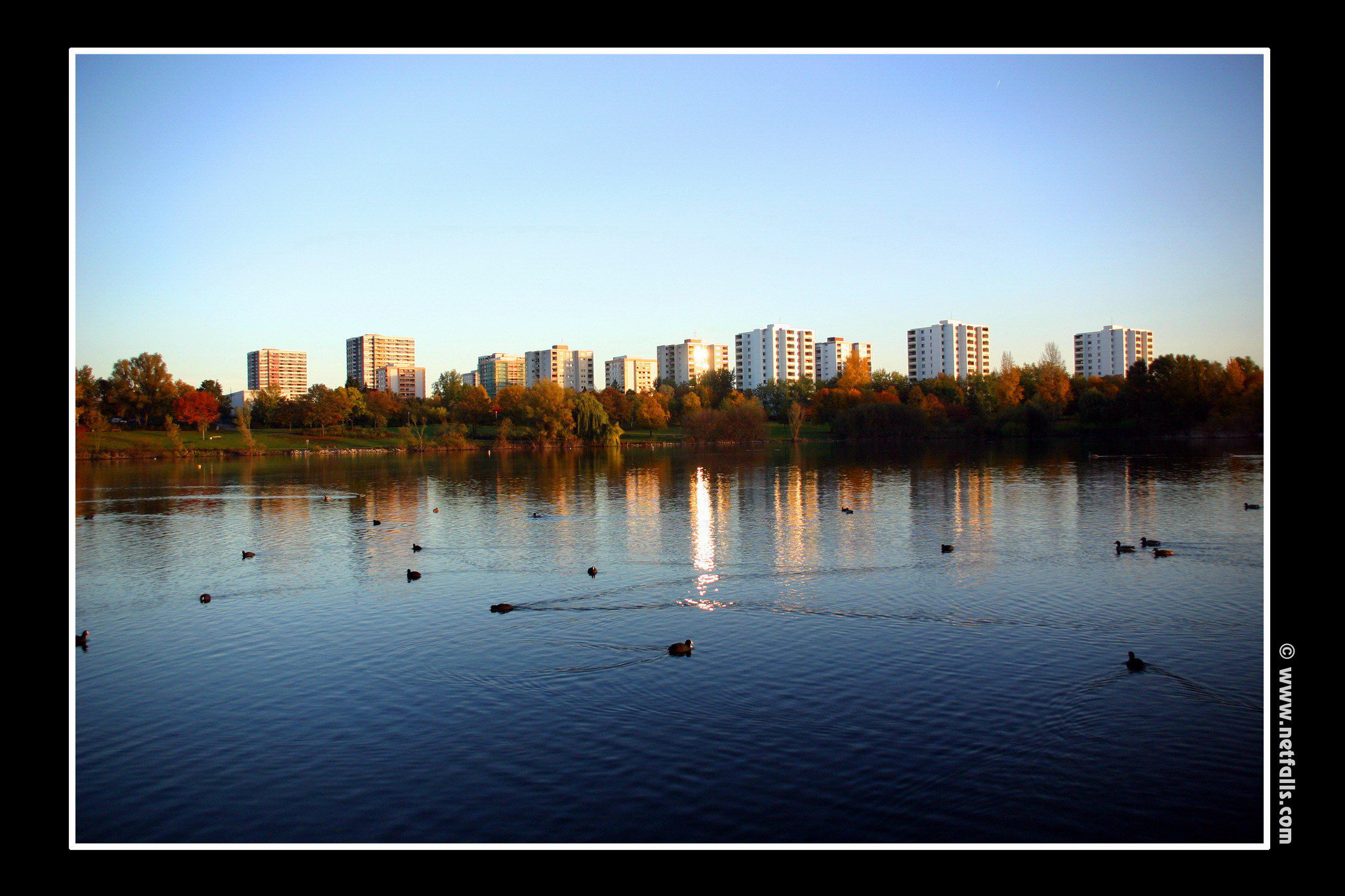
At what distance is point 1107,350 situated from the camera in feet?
573

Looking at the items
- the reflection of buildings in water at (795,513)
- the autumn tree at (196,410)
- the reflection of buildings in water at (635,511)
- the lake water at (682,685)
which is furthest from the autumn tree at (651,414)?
the lake water at (682,685)

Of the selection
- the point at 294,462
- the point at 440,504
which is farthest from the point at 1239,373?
the point at 294,462

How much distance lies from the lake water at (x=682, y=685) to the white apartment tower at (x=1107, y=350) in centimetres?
13227

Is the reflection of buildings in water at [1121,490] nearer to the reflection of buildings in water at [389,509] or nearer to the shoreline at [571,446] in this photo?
the reflection of buildings in water at [389,509]

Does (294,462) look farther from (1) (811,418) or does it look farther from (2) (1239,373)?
(2) (1239,373)

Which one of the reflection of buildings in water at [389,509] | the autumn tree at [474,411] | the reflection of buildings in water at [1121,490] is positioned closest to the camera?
the reflection of buildings in water at [389,509]

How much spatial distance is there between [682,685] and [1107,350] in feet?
605

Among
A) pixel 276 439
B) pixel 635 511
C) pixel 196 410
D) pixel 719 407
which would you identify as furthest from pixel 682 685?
pixel 719 407

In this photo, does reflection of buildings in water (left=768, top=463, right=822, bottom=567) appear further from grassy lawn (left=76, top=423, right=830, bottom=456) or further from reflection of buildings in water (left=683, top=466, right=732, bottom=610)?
grassy lawn (left=76, top=423, right=830, bottom=456)

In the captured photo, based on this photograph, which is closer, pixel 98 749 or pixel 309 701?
pixel 98 749

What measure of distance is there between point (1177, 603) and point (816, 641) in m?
10.0

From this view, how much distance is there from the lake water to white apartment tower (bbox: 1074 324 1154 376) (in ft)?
434

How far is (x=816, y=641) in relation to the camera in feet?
61.9

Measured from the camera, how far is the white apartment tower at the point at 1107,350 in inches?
5994
